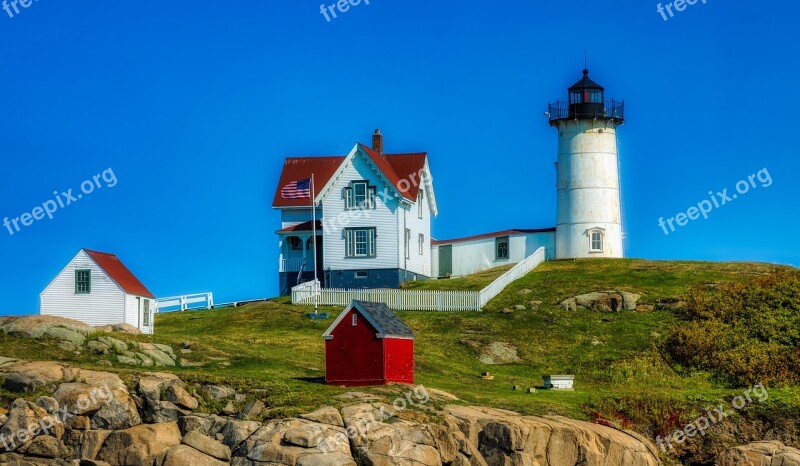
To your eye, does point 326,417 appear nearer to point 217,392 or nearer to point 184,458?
point 184,458

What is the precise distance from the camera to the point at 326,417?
113 feet

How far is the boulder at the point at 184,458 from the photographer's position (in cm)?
3306

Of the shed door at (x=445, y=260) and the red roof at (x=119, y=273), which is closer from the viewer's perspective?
the red roof at (x=119, y=273)

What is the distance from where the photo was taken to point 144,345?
44.5 metres

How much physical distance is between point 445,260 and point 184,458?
38.7 metres

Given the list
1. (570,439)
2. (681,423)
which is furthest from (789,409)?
(570,439)

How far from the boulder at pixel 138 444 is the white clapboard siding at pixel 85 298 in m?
15.2

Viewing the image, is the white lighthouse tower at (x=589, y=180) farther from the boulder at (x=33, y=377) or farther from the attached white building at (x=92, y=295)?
the boulder at (x=33, y=377)

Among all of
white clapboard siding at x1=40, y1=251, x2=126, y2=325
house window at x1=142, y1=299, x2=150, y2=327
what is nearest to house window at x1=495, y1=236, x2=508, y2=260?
house window at x1=142, y1=299, x2=150, y2=327

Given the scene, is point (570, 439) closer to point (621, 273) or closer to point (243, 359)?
point (243, 359)

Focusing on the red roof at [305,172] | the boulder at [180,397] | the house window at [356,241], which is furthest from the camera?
the red roof at [305,172]

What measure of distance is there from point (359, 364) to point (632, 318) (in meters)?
18.2

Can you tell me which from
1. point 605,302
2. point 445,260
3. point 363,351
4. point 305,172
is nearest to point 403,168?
point 305,172

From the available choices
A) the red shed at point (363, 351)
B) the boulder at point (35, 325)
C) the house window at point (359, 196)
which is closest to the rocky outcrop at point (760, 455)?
the red shed at point (363, 351)
